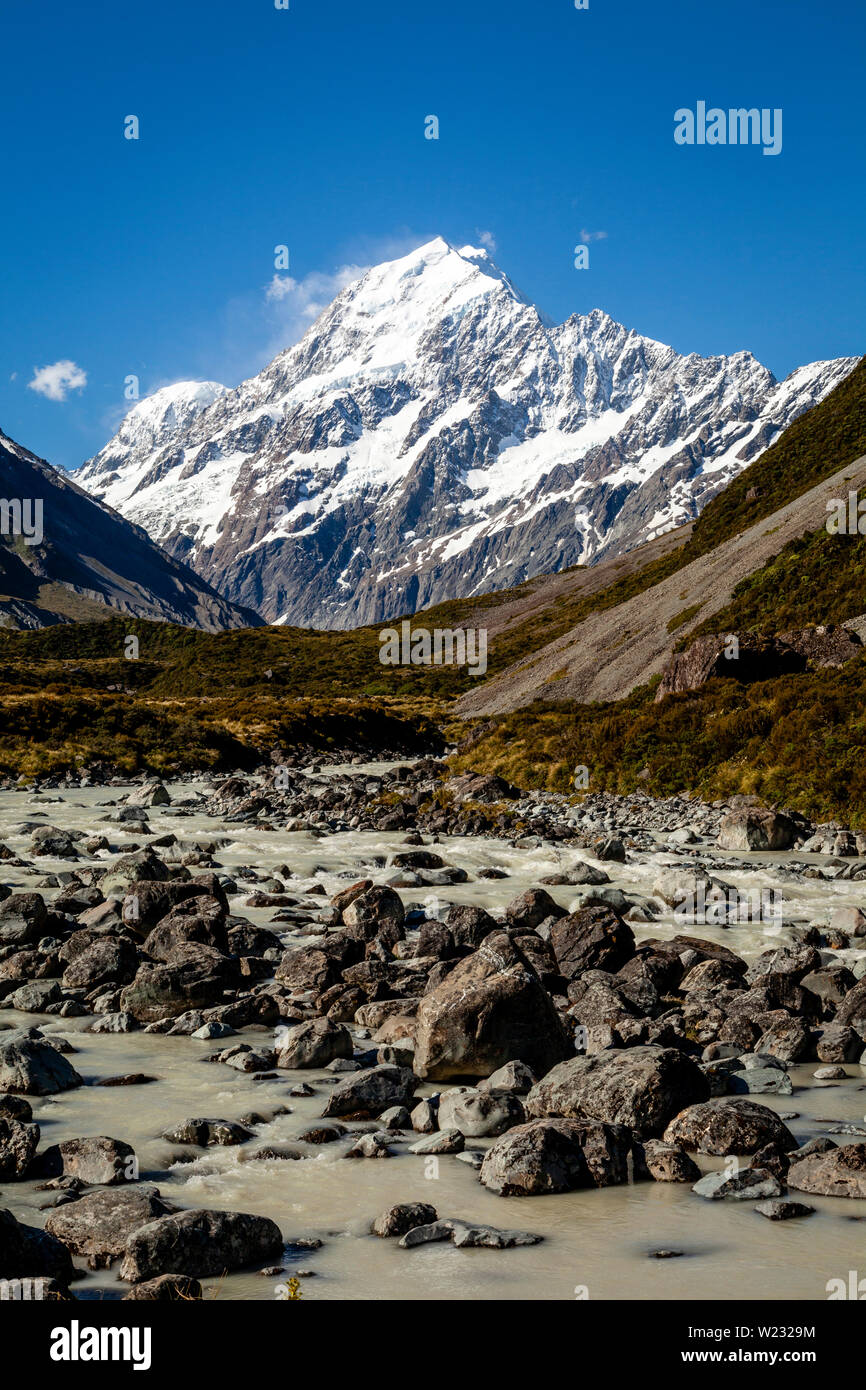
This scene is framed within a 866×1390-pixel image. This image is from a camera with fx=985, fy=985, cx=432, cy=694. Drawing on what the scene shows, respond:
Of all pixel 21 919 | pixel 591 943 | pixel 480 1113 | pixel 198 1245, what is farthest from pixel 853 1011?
pixel 21 919

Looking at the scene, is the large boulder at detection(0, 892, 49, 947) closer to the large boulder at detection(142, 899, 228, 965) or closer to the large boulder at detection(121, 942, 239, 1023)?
the large boulder at detection(142, 899, 228, 965)

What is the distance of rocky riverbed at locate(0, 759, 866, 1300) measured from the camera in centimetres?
841

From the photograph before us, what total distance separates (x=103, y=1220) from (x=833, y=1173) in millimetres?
6955

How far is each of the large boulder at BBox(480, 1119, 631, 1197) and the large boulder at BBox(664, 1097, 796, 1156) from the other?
91cm

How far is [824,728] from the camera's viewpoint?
3775 centimetres

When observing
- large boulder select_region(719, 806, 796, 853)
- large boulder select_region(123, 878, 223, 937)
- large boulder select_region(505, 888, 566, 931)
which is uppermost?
large boulder select_region(719, 806, 796, 853)

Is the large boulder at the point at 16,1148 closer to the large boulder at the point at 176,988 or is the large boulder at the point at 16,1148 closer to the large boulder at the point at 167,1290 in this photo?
the large boulder at the point at 167,1290

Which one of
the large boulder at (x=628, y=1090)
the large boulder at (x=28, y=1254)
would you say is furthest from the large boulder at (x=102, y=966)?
the large boulder at (x=28, y=1254)

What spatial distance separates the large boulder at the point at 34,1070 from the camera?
12.7m

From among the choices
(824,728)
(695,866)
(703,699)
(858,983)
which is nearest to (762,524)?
(703,699)

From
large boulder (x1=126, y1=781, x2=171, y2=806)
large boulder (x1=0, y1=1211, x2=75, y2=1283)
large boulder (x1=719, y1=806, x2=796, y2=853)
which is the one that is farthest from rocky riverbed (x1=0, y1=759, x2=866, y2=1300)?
large boulder (x1=126, y1=781, x2=171, y2=806)

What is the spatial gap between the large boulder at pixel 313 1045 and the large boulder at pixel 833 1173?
6.53 meters

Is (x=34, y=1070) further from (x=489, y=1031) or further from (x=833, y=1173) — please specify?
(x=833, y=1173)

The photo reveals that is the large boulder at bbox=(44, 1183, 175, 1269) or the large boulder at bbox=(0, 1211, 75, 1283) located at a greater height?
the large boulder at bbox=(0, 1211, 75, 1283)
